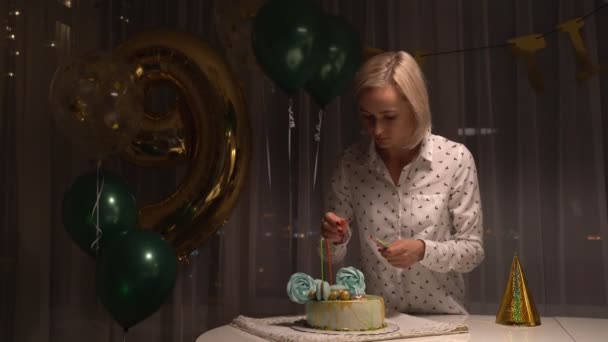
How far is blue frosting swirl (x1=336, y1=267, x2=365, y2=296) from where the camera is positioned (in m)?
1.68

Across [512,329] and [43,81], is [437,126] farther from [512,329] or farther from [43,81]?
[43,81]

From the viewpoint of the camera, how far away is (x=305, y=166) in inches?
120

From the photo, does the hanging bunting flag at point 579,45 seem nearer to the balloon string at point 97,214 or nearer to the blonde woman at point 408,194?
the blonde woman at point 408,194

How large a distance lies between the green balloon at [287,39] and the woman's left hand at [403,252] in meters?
0.54

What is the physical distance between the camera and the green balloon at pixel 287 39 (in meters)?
1.87

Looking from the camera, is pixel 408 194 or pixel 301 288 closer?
pixel 301 288

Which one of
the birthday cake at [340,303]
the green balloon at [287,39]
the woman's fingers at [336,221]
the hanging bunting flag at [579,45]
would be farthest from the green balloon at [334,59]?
the hanging bunting flag at [579,45]

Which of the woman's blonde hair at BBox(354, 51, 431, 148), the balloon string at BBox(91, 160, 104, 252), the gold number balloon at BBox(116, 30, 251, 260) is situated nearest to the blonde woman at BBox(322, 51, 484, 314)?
the woman's blonde hair at BBox(354, 51, 431, 148)

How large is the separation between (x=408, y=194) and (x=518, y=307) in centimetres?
51

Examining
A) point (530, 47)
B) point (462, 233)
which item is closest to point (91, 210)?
point (462, 233)

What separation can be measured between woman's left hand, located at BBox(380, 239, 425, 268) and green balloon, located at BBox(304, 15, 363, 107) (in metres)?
0.50

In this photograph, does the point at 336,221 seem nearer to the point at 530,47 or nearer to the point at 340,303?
the point at 340,303

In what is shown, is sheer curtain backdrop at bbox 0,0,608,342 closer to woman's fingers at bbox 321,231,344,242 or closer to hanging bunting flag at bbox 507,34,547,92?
hanging bunting flag at bbox 507,34,547,92

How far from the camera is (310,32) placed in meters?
1.90
